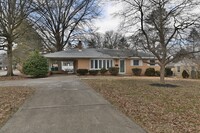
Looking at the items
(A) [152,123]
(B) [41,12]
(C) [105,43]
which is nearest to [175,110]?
(A) [152,123]

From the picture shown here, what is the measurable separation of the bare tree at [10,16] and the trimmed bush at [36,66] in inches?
176

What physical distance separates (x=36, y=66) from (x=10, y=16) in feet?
22.3

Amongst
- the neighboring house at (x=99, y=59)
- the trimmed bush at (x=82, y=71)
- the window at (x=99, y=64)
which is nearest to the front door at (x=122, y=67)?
the neighboring house at (x=99, y=59)

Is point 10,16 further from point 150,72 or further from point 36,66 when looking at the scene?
point 150,72

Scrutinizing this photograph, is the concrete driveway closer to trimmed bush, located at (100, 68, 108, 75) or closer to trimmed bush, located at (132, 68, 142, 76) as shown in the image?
trimmed bush, located at (100, 68, 108, 75)

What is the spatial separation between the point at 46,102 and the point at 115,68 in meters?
20.3

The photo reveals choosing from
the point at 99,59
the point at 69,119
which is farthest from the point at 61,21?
the point at 69,119

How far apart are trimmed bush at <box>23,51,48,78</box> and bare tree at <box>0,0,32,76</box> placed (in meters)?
4.48

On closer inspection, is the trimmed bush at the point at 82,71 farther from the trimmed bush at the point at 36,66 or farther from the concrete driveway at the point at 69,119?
the concrete driveway at the point at 69,119

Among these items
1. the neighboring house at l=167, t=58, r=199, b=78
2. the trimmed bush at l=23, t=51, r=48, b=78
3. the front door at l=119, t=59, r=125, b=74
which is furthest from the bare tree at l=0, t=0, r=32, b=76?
the neighboring house at l=167, t=58, r=199, b=78

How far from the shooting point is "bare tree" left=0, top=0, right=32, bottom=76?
25.9 meters

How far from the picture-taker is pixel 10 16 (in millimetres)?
26312

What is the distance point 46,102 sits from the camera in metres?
9.74

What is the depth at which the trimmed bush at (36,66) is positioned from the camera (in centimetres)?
2534
